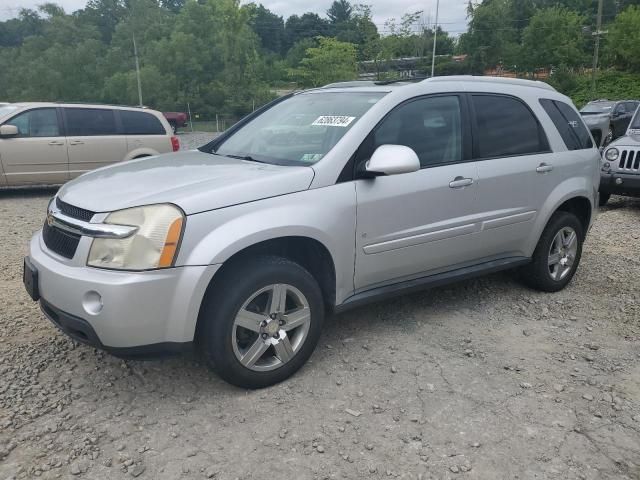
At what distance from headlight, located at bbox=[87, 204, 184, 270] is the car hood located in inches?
2.8

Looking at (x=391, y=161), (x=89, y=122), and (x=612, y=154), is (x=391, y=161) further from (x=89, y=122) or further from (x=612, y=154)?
(x=89, y=122)

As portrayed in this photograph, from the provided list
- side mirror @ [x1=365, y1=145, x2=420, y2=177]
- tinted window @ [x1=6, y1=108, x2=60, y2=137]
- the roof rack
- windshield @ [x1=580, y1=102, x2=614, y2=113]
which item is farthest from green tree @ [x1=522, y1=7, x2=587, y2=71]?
side mirror @ [x1=365, y1=145, x2=420, y2=177]

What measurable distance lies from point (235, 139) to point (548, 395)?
2.74 m

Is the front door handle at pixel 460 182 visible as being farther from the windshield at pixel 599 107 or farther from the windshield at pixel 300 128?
the windshield at pixel 599 107

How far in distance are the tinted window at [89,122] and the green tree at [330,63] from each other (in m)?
30.9

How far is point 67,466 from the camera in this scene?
96.7 inches

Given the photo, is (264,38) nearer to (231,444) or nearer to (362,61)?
(362,61)

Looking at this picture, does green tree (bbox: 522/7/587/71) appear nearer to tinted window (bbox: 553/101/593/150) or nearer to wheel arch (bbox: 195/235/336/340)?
tinted window (bbox: 553/101/593/150)

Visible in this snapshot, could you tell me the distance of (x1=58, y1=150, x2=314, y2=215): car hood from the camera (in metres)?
2.80

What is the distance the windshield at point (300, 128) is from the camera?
3453 millimetres

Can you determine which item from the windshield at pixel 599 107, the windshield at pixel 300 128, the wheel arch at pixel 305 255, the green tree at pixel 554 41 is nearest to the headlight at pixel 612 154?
the windshield at pixel 300 128

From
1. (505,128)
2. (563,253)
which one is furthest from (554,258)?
(505,128)

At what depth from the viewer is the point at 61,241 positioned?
2939 millimetres

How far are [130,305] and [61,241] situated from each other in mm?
663
